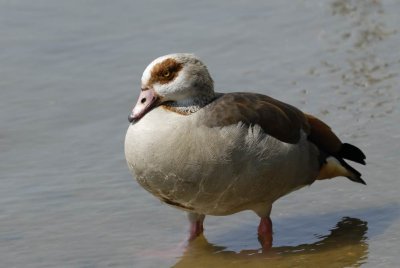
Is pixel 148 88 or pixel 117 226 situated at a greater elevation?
pixel 148 88

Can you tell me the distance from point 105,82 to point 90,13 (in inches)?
74.3

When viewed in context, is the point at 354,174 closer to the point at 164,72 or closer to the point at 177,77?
the point at 177,77

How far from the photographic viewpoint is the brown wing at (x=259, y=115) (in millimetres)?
7820

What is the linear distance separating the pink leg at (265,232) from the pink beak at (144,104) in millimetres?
1282

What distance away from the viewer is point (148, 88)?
25.7 ft

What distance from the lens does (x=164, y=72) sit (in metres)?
7.79

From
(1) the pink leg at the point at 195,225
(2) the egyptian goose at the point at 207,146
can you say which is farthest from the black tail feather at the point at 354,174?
(1) the pink leg at the point at 195,225

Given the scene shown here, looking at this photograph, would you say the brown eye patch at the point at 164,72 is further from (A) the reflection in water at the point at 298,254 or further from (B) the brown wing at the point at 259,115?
(A) the reflection in water at the point at 298,254

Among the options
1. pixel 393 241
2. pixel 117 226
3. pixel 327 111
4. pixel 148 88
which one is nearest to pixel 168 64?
pixel 148 88

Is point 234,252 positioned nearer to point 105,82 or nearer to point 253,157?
point 253,157

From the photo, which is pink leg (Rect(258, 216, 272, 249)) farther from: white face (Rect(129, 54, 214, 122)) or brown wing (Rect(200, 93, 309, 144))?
white face (Rect(129, 54, 214, 122))

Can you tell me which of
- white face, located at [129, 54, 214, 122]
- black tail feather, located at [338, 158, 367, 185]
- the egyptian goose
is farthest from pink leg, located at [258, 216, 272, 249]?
white face, located at [129, 54, 214, 122]

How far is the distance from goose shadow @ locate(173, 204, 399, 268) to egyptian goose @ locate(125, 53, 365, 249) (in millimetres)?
172

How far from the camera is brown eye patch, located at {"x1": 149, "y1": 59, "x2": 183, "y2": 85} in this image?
306 inches
